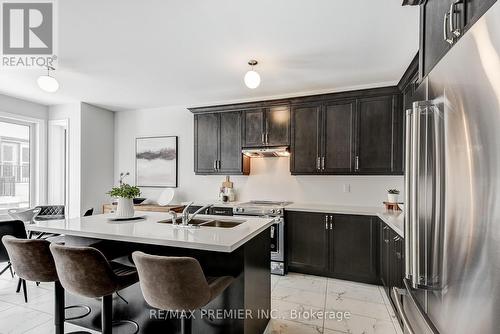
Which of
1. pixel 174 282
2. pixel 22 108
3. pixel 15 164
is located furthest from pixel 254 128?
pixel 15 164

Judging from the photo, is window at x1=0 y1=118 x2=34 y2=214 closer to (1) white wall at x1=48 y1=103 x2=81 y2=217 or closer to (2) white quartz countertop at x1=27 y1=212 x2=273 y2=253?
(1) white wall at x1=48 y1=103 x2=81 y2=217

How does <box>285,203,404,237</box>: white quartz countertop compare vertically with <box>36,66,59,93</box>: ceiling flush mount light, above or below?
below

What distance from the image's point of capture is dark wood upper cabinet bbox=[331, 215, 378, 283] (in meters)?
3.18

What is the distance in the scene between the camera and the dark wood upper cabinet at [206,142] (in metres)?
4.32

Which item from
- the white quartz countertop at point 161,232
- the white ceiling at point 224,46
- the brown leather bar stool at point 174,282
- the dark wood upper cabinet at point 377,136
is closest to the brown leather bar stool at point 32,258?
Result: the white quartz countertop at point 161,232

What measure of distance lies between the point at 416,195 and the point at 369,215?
2.48 metres

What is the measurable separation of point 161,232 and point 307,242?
7.26 feet

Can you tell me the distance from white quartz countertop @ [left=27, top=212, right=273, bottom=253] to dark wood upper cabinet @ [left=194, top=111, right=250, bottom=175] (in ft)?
6.21

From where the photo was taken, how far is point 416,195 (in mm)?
942

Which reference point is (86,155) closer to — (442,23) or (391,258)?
(391,258)

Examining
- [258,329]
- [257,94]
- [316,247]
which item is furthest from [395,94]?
[258,329]

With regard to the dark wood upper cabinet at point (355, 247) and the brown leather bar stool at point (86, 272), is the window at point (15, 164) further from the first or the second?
the dark wood upper cabinet at point (355, 247)

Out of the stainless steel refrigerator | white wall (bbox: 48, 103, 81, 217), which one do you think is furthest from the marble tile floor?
the stainless steel refrigerator

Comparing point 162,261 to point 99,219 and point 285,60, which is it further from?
point 285,60
